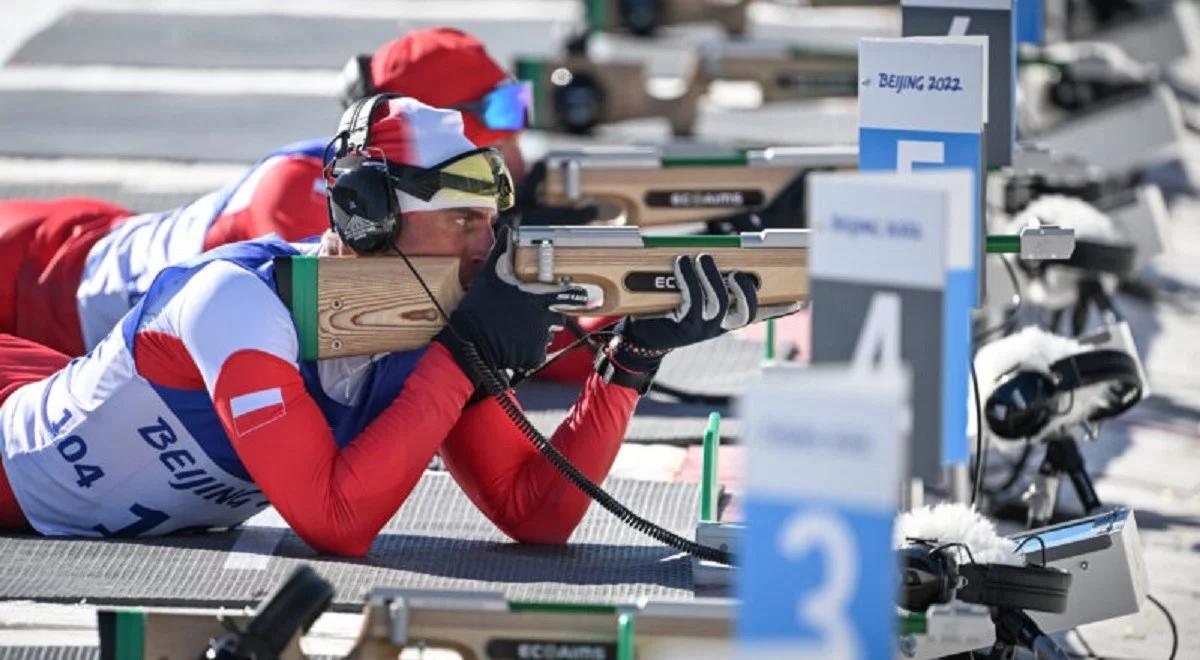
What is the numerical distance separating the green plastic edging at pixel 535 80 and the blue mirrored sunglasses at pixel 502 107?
342cm

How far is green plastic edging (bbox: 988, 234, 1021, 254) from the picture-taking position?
15.5ft

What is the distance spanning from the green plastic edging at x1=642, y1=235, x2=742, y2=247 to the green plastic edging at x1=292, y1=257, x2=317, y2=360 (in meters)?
0.66

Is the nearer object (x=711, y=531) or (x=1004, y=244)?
(x=1004, y=244)

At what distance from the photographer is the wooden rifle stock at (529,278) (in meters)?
4.66

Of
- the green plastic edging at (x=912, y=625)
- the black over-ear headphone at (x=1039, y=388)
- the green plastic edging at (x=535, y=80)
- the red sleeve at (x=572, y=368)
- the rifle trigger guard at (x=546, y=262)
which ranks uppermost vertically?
the rifle trigger guard at (x=546, y=262)

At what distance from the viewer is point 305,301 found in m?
4.67

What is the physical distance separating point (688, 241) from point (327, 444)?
811 mm

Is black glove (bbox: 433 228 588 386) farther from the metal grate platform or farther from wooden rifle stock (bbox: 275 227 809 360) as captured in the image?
the metal grate platform

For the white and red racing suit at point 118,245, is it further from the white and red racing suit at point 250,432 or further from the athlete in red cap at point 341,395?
the athlete in red cap at point 341,395

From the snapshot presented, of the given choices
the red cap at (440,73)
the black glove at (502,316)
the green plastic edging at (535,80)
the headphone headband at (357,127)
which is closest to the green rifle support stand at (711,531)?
the black glove at (502,316)

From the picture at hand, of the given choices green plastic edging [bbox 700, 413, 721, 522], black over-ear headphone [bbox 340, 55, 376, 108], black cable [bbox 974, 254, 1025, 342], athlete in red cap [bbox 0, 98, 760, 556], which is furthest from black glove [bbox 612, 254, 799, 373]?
black over-ear headphone [bbox 340, 55, 376, 108]

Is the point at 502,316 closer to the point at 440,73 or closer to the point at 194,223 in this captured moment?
the point at 194,223

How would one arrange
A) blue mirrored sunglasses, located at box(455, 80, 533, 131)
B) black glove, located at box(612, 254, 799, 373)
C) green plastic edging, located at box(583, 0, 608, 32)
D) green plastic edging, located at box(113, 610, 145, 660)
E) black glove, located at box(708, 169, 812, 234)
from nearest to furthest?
green plastic edging, located at box(113, 610, 145, 660) < black glove, located at box(612, 254, 799, 373) < blue mirrored sunglasses, located at box(455, 80, 533, 131) < black glove, located at box(708, 169, 812, 234) < green plastic edging, located at box(583, 0, 608, 32)

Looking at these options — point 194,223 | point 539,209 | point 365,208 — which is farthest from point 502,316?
point 539,209
